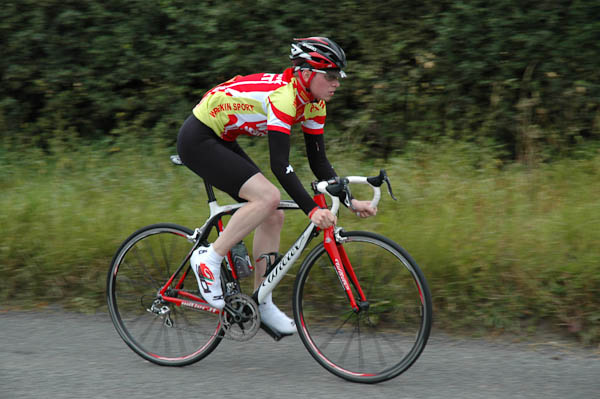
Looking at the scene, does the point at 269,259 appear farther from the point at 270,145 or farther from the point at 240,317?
the point at 270,145

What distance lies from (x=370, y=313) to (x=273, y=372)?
68cm

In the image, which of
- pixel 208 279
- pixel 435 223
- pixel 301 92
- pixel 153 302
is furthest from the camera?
pixel 435 223

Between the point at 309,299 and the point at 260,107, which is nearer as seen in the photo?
the point at 260,107

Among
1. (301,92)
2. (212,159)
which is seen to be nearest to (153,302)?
(212,159)

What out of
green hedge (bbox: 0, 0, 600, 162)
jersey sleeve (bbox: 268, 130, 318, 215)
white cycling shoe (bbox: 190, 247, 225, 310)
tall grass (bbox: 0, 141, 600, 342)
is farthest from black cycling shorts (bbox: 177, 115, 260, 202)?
green hedge (bbox: 0, 0, 600, 162)

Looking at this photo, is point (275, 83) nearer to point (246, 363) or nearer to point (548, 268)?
point (246, 363)

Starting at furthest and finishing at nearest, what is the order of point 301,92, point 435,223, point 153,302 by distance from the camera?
point 435,223
point 153,302
point 301,92

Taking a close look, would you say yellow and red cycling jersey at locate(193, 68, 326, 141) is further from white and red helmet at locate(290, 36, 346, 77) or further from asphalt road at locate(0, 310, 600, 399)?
asphalt road at locate(0, 310, 600, 399)

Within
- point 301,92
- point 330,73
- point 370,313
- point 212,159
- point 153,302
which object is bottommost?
point 153,302

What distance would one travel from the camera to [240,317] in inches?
170

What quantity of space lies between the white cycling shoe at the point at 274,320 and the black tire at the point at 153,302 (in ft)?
1.09

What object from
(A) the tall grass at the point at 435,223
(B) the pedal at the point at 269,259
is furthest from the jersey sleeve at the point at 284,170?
(A) the tall grass at the point at 435,223

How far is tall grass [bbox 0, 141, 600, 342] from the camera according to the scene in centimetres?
472

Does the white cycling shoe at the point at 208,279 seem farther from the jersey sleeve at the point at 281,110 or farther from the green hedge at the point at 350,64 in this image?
the green hedge at the point at 350,64
